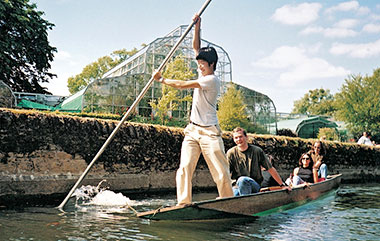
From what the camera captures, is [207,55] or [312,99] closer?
[207,55]

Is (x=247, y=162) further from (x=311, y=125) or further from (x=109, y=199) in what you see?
(x=311, y=125)

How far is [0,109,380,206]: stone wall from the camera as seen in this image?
7.00 metres

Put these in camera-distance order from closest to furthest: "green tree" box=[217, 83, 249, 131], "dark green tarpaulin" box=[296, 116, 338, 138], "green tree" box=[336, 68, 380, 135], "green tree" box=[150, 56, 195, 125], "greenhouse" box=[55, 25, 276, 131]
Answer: "green tree" box=[150, 56, 195, 125] < "greenhouse" box=[55, 25, 276, 131] < "green tree" box=[217, 83, 249, 131] < "green tree" box=[336, 68, 380, 135] < "dark green tarpaulin" box=[296, 116, 338, 138]

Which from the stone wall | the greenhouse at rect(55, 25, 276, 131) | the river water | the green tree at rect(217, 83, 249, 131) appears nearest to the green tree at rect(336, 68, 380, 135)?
the greenhouse at rect(55, 25, 276, 131)

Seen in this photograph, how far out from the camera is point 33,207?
6406 mm

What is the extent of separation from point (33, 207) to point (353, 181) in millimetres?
13070

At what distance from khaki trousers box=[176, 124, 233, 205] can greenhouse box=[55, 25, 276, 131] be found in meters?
17.6

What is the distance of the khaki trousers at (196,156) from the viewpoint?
450 centimetres

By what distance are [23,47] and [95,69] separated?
24.0 m

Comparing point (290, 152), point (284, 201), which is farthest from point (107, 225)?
point (290, 152)

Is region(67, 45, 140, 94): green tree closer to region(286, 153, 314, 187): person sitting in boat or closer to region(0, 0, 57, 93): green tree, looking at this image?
region(0, 0, 57, 93): green tree

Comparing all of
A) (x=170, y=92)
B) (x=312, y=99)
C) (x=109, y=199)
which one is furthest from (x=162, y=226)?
(x=312, y=99)

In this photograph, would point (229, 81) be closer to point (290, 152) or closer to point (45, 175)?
point (290, 152)

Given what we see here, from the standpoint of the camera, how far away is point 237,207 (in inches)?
199
